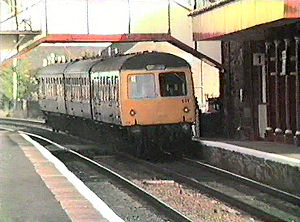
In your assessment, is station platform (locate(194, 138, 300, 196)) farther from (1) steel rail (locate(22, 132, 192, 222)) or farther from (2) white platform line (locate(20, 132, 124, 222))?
(2) white platform line (locate(20, 132, 124, 222))

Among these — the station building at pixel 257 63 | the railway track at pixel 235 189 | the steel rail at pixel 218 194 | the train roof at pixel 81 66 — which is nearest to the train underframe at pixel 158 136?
the railway track at pixel 235 189

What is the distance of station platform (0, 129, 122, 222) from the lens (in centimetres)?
933

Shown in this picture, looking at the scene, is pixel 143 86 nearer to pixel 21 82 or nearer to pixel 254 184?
pixel 254 184

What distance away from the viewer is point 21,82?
56375 millimetres

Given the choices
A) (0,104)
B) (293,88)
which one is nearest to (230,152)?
(293,88)

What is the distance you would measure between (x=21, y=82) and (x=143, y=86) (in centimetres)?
3534

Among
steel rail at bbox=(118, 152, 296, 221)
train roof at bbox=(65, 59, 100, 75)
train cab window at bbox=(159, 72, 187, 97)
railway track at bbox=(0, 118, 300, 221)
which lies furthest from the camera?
train roof at bbox=(65, 59, 100, 75)

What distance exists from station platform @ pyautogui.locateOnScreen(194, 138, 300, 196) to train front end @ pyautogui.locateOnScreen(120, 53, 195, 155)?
1043 millimetres

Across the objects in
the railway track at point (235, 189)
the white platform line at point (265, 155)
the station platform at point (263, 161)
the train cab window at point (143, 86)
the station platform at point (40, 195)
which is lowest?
the railway track at point (235, 189)

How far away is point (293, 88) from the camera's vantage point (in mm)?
22281

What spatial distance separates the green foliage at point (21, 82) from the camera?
55688 mm

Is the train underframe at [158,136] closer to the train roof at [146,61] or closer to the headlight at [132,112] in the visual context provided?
the headlight at [132,112]

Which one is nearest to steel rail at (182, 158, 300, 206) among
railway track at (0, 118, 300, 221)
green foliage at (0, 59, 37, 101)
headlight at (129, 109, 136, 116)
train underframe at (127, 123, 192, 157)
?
railway track at (0, 118, 300, 221)

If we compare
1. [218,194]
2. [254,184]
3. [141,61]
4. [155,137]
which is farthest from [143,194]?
[141,61]
